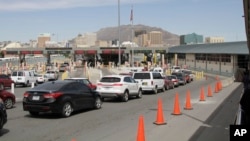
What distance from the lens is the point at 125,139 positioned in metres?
10.7

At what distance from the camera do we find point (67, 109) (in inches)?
611

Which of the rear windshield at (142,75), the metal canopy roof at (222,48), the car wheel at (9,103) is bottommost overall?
the car wheel at (9,103)

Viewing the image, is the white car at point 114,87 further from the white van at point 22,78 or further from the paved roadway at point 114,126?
the white van at point 22,78

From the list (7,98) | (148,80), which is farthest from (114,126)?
(148,80)

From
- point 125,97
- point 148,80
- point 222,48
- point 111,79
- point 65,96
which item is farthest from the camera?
point 222,48

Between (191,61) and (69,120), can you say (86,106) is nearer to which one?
(69,120)

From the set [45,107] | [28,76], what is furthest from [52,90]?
[28,76]

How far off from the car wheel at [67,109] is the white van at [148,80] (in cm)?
1504

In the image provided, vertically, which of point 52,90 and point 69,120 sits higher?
point 52,90

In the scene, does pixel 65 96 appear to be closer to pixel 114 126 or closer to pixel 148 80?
pixel 114 126

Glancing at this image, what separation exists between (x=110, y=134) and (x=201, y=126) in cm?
342

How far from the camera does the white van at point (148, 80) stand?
30.5 m

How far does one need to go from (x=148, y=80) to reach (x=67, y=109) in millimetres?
15676

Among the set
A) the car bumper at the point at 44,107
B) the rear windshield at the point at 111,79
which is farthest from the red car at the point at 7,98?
the rear windshield at the point at 111,79
